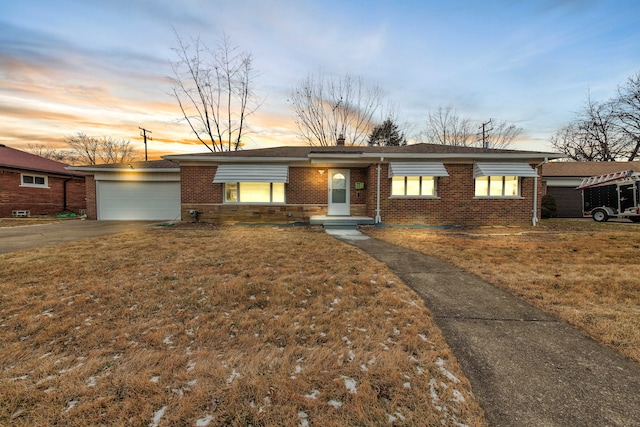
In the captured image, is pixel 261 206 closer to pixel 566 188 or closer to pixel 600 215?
pixel 600 215

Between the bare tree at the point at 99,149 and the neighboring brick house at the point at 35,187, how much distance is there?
23013mm

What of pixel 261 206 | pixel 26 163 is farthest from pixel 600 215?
pixel 26 163

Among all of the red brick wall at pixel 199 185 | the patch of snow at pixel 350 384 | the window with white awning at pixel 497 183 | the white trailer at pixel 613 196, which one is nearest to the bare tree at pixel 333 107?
the red brick wall at pixel 199 185

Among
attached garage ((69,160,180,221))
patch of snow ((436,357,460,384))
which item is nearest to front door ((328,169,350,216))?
attached garage ((69,160,180,221))

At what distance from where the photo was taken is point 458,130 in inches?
1109

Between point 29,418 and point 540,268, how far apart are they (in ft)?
22.0

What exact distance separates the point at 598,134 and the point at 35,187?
148 feet

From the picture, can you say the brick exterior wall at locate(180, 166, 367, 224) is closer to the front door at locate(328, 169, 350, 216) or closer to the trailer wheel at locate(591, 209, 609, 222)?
the front door at locate(328, 169, 350, 216)

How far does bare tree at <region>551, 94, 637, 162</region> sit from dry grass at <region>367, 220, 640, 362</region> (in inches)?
900

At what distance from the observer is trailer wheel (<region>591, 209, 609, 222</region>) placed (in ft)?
44.7

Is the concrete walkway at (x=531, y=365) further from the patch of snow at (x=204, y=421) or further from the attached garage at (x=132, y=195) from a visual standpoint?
the attached garage at (x=132, y=195)

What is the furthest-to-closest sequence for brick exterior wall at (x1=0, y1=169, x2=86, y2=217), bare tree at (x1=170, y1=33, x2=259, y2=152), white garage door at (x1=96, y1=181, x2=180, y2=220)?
1. bare tree at (x1=170, y1=33, x2=259, y2=152)
2. brick exterior wall at (x1=0, y1=169, x2=86, y2=217)
3. white garage door at (x1=96, y1=181, x2=180, y2=220)

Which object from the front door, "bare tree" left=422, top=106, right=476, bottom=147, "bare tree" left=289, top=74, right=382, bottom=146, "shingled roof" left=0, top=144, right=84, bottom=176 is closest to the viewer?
the front door

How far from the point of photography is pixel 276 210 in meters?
12.0
